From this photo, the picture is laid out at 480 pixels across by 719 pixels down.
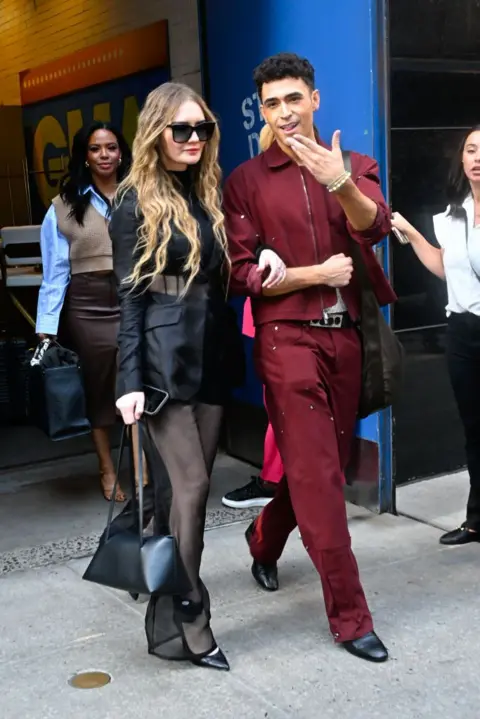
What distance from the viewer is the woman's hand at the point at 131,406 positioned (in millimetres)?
3355

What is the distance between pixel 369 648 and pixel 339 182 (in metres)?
1.64

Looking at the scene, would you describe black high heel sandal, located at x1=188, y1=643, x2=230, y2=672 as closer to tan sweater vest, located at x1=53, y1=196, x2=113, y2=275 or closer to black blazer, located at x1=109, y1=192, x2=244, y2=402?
black blazer, located at x1=109, y1=192, x2=244, y2=402

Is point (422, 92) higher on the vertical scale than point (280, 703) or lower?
higher

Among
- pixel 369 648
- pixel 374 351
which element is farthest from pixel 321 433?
pixel 369 648

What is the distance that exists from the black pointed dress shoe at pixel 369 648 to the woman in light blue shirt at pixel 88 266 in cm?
216

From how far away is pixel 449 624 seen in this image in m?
3.80

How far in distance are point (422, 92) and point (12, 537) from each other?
10.2 feet

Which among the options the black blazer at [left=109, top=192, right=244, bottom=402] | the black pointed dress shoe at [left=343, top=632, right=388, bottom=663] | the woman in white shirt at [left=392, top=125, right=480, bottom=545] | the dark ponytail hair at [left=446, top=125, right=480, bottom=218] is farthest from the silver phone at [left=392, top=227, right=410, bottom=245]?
the black pointed dress shoe at [left=343, top=632, right=388, bottom=663]

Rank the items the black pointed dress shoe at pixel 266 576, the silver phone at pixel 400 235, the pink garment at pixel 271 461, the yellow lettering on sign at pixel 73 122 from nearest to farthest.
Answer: the black pointed dress shoe at pixel 266 576, the silver phone at pixel 400 235, the pink garment at pixel 271 461, the yellow lettering on sign at pixel 73 122

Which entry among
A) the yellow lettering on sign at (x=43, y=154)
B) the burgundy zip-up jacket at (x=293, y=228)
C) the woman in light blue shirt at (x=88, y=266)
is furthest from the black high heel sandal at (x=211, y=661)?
the yellow lettering on sign at (x=43, y=154)

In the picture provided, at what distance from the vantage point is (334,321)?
11.8ft

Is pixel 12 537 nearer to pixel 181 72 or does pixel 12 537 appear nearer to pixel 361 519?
pixel 361 519

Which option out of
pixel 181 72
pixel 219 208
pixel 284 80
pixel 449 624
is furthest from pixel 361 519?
pixel 181 72

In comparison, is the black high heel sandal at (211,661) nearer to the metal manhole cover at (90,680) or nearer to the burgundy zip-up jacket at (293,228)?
the metal manhole cover at (90,680)
